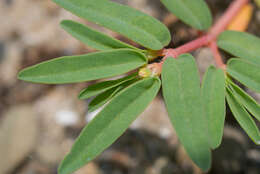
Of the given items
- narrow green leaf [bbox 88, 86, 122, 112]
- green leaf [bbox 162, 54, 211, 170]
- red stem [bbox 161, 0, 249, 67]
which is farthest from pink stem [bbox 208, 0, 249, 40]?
narrow green leaf [bbox 88, 86, 122, 112]

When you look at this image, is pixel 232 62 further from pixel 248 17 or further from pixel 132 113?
pixel 248 17

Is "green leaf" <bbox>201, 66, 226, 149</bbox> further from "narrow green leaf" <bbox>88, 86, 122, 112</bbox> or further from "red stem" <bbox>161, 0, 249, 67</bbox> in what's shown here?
"narrow green leaf" <bbox>88, 86, 122, 112</bbox>

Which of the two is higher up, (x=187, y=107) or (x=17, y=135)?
(x=187, y=107)


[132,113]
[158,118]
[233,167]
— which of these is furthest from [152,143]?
[132,113]

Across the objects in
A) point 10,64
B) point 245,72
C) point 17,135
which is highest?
point 245,72

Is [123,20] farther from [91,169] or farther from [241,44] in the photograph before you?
[91,169]

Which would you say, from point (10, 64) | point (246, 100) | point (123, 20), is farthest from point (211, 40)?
point (10, 64)
